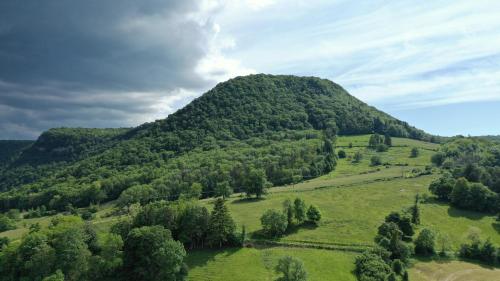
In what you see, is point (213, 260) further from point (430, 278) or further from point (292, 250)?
point (430, 278)

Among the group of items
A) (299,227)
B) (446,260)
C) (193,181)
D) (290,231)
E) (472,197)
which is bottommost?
(446,260)

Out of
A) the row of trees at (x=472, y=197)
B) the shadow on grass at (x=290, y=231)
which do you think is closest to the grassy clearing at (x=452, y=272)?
the shadow on grass at (x=290, y=231)

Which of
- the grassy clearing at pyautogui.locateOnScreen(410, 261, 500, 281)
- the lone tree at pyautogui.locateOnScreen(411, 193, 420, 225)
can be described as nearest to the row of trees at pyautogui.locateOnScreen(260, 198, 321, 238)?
the lone tree at pyautogui.locateOnScreen(411, 193, 420, 225)

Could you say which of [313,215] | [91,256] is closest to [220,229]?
[313,215]

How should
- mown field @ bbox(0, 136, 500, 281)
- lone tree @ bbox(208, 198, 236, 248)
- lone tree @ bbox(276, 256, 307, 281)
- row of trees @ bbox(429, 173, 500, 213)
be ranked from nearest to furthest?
lone tree @ bbox(276, 256, 307, 281), mown field @ bbox(0, 136, 500, 281), lone tree @ bbox(208, 198, 236, 248), row of trees @ bbox(429, 173, 500, 213)

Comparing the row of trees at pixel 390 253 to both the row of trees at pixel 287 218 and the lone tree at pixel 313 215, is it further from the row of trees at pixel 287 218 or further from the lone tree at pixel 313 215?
the row of trees at pixel 287 218

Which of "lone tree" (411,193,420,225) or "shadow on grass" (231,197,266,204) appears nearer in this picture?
"lone tree" (411,193,420,225)

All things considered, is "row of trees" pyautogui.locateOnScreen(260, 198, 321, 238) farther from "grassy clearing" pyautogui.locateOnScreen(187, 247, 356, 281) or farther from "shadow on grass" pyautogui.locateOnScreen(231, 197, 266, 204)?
"shadow on grass" pyautogui.locateOnScreen(231, 197, 266, 204)

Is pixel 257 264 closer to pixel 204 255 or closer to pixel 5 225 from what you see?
pixel 204 255
